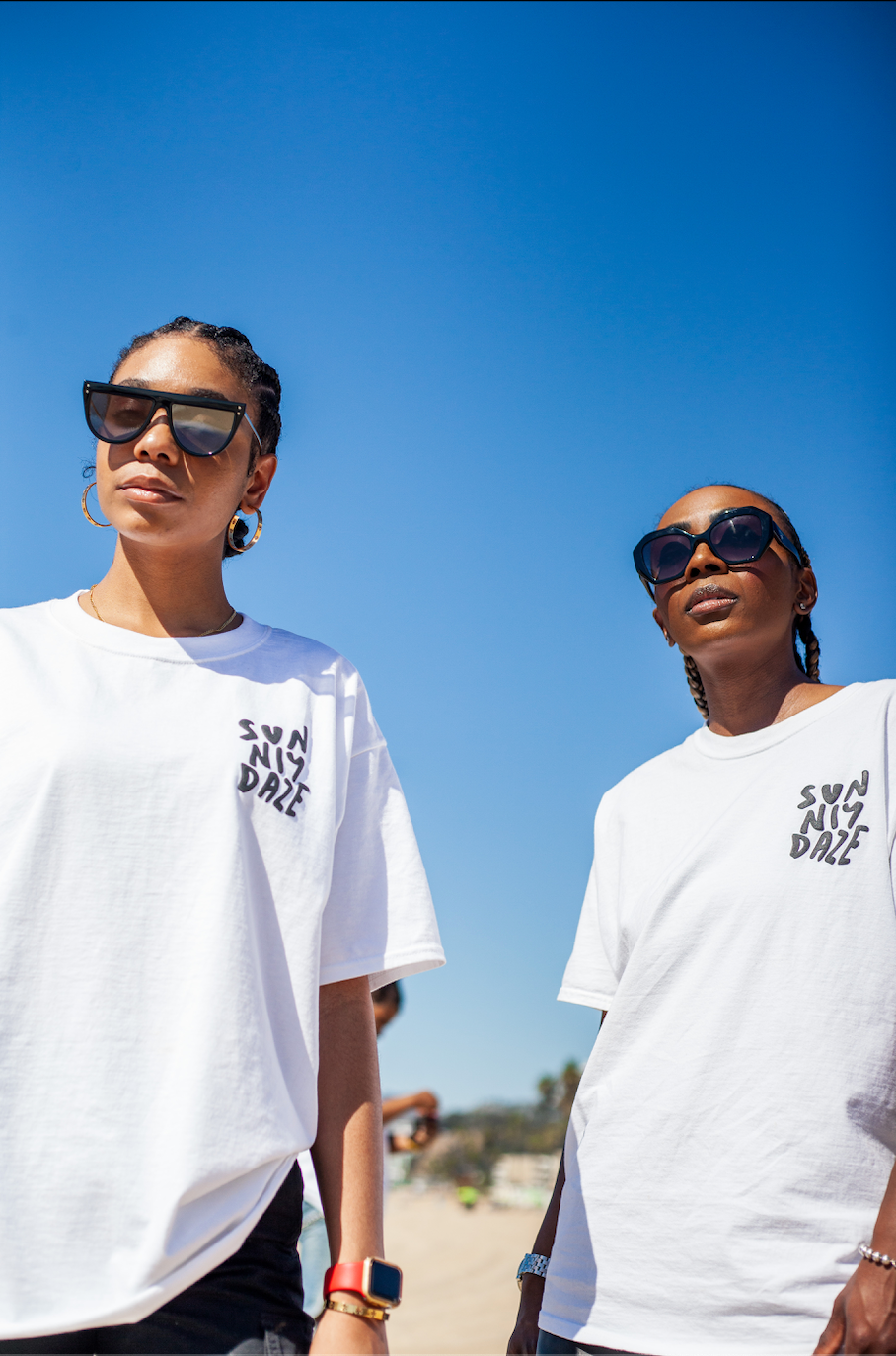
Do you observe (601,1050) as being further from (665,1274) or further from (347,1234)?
(347,1234)

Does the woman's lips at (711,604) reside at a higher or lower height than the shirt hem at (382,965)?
higher

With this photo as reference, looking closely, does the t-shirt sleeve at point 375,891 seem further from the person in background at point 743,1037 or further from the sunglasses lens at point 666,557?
the sunglasses lens at point 666,557

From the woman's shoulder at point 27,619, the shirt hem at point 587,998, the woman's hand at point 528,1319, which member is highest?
the woman's shoulder at point 27,619

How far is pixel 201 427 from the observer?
2.42 metres

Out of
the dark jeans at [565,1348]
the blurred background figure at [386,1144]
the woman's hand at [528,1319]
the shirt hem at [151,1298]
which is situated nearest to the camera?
the shirt hem at [151,1298]

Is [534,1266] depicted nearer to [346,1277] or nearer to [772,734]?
[346,1277]

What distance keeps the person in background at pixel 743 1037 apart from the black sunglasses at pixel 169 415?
149 centimetres

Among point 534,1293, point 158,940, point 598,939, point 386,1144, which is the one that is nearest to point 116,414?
point 158,940

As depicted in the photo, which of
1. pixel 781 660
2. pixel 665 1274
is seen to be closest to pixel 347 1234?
pixel 665 1274

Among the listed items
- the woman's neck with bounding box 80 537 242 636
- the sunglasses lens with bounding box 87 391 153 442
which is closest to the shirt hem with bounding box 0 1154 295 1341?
the woman's neck with bounding box 80 537 242 636

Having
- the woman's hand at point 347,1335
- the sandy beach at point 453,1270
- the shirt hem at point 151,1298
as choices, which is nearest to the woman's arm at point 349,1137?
the woman's hand at point 347,1335

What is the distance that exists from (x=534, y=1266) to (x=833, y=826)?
1387 mm

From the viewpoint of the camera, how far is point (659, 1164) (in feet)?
8.73

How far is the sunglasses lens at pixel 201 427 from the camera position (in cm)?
240
